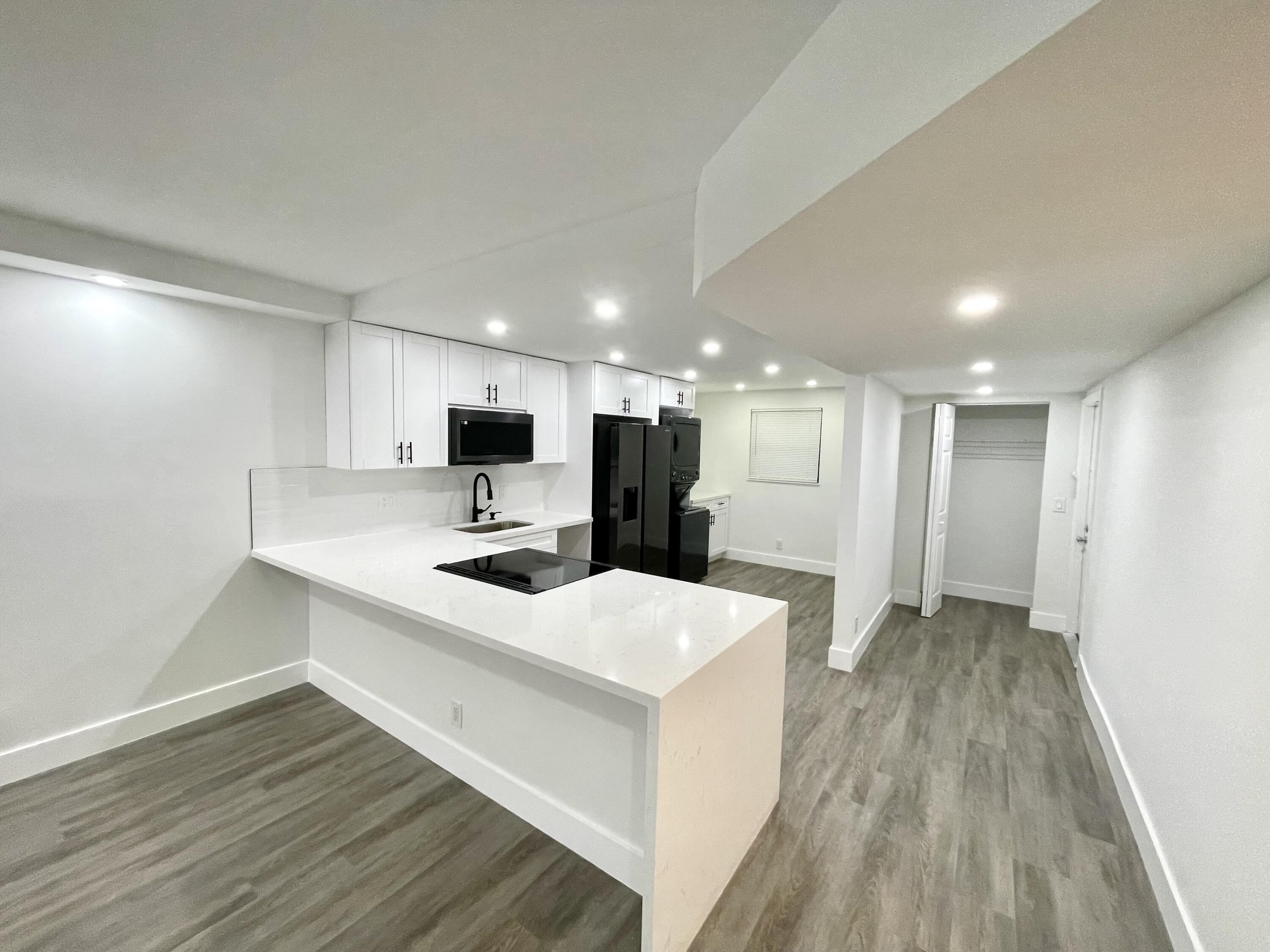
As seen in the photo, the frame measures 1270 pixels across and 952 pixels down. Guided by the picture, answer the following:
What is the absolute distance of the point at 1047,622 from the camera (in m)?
4.45

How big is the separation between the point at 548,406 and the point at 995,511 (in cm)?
438

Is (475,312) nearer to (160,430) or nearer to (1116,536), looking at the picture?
(160,430)

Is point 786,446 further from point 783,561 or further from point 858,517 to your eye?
point 858,517

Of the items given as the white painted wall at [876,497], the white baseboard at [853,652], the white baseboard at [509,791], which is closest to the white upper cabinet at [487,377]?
the white baseboard at [509,791]

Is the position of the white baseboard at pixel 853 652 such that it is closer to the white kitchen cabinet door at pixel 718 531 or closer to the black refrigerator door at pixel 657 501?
the black refrigerator door at pixel 657 501

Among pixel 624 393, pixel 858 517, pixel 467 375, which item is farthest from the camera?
pixel 624 393

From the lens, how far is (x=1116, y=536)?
9.11 ft

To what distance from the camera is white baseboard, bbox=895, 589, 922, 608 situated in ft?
16.8

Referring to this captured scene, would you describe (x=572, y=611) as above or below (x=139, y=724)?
above

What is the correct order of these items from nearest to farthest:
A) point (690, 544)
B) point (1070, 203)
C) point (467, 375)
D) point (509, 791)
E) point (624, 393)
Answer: point (1070, 203), point (509, 791), point (467, 375), point (624, 393), point (690, 544)

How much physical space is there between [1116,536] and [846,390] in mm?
1598

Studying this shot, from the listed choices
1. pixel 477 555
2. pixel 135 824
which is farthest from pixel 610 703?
pixel 135 824

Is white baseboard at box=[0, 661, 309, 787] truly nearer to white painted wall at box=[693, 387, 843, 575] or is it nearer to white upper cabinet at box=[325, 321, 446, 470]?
white upper cabinet at box=[325, 321, 446, 470]

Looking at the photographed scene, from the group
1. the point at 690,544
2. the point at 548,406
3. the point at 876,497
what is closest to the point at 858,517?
the point at 876,497
